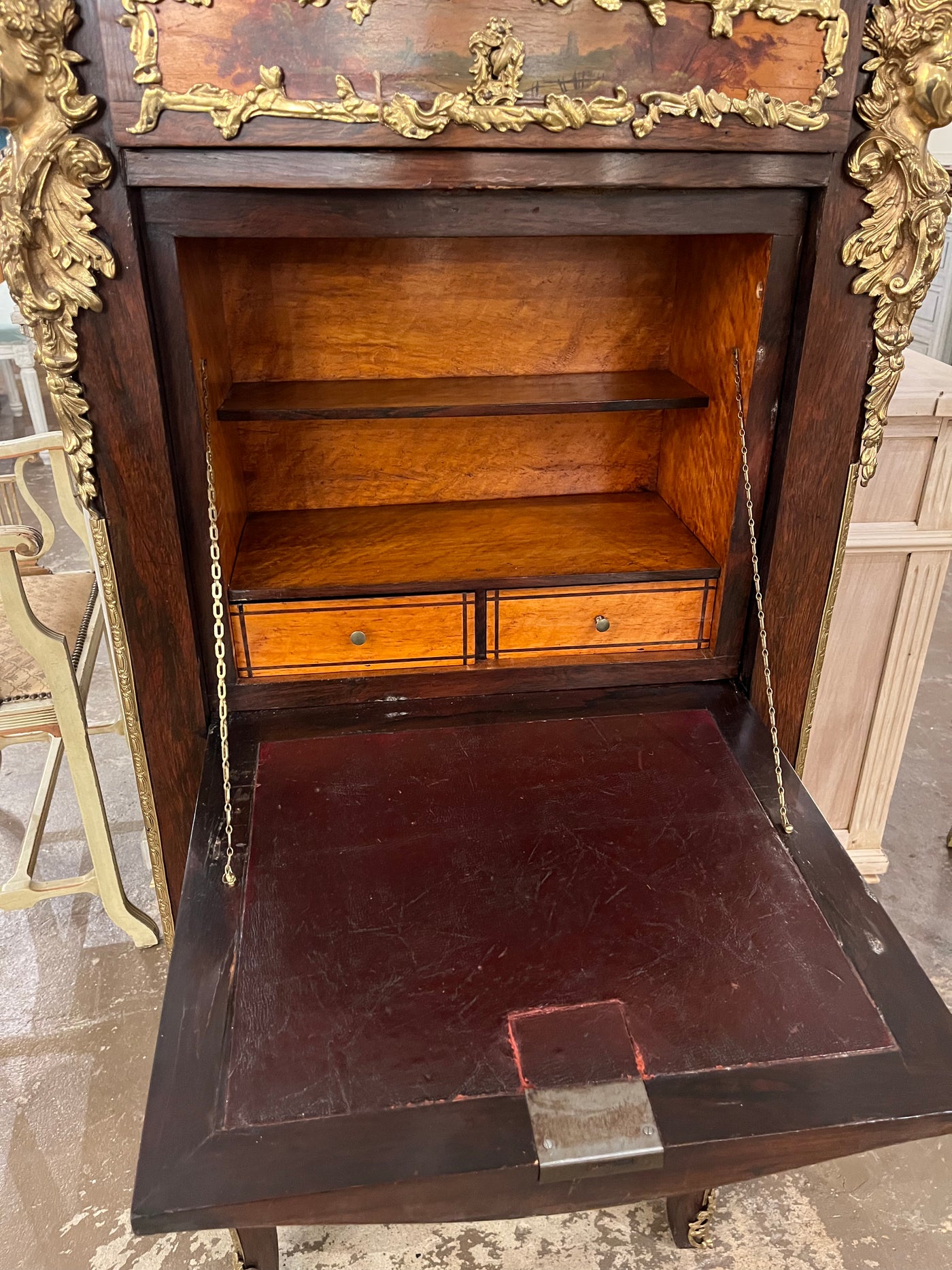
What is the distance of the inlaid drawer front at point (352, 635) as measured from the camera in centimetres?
154

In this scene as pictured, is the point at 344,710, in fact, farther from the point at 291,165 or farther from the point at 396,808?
the point at 291,165

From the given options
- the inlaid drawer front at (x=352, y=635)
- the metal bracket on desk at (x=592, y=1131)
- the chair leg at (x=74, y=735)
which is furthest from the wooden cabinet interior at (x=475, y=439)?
the metal bracket on desk at (x=592, y=1131)

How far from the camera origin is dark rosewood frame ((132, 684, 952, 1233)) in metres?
0.88

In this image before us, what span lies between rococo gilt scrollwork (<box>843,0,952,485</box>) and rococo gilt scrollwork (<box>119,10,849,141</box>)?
7 cm

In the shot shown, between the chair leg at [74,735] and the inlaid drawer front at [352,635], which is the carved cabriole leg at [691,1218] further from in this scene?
the chair leg at [74,735]

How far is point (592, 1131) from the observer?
36.0 inches

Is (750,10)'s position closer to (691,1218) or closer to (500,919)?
(500,919)

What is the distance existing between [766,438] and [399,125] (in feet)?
2.38

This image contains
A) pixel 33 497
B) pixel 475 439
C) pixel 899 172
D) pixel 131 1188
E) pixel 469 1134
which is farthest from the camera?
pixel 33 497

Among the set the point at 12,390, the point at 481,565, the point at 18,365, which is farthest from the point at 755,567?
the point at 12,390

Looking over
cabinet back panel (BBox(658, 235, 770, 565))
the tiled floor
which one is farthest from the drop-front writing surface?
the tiled floor

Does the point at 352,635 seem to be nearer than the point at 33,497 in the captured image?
Yes

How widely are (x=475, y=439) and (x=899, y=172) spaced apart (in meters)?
0.87

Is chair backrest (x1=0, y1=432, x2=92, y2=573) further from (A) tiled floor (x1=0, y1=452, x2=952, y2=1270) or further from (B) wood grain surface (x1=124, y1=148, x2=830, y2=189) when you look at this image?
(B) wood grain surface (x1=124, y1=148, x2=830, y2=189)
